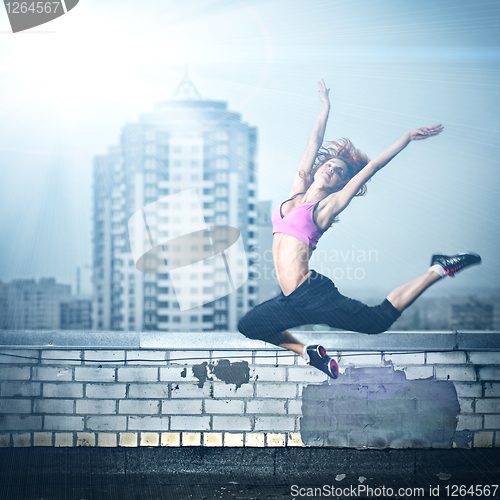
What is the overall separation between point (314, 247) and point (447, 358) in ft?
4.50

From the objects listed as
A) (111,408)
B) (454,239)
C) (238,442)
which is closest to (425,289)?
(454,239)

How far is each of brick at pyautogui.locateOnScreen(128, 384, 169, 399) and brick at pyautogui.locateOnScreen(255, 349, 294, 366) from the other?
2.50 feet

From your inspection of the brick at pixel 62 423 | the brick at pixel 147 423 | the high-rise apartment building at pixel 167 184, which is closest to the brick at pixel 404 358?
the high-rise apartment building at pixel 167 184

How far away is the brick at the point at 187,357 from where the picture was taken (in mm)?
3570

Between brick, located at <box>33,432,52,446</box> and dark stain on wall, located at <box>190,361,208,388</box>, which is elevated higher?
dark stain on wall, located at <box>190,361,208,388</box>

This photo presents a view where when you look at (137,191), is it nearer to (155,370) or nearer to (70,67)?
(70,67)

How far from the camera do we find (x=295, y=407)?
3.59 meters

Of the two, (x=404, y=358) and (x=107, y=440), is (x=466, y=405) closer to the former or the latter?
(x=404, y=358)

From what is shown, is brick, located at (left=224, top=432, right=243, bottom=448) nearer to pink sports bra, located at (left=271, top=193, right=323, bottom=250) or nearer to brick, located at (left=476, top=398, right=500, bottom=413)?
pink sports bra, located at (left=271, top=193, right=323, bottom=250)

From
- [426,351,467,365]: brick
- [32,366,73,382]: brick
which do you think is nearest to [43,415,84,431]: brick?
[32,366,73,382]: brick

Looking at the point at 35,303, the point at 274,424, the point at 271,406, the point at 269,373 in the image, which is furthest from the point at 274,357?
the point at 35,303

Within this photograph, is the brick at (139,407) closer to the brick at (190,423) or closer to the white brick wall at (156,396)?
the white brick wall at (156,396)

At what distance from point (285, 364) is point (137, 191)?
5.76 feet

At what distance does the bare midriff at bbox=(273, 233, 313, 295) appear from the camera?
3.52 meters
